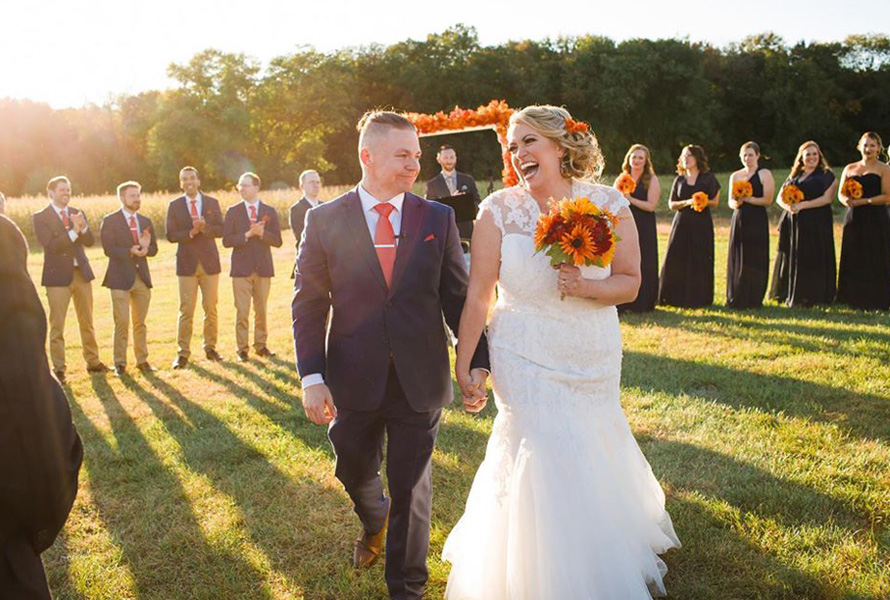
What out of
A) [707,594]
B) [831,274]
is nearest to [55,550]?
[707,594]

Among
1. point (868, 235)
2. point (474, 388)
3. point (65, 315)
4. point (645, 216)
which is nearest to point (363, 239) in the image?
point (474, 388)

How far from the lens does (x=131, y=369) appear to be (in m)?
10.4

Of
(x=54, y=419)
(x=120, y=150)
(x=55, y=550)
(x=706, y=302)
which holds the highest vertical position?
(x=120, y=150)

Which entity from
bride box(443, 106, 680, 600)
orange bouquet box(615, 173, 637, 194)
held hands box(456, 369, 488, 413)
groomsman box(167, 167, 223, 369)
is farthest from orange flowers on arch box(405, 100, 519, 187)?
held hands box(456, 369, 488, 413)

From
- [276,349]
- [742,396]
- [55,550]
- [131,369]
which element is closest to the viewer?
[55,550]

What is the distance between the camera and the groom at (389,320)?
3582mm

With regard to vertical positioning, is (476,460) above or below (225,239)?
below

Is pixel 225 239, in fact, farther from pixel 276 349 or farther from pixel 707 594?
pixel 707 594

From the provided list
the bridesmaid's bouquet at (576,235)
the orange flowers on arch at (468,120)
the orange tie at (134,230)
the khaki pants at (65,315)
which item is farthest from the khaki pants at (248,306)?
the bridesmaid's bouquet at (576,235)

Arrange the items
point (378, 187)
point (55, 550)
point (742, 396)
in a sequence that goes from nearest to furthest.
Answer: point (378, 187) → point (55, 550) → point (742, 396)

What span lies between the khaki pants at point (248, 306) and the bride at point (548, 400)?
744 cm

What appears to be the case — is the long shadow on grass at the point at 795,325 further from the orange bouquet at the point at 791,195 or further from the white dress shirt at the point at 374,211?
the white dress shirt at the point at 374,211

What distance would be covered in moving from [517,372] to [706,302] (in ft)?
30.7

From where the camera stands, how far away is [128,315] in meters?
10.3
